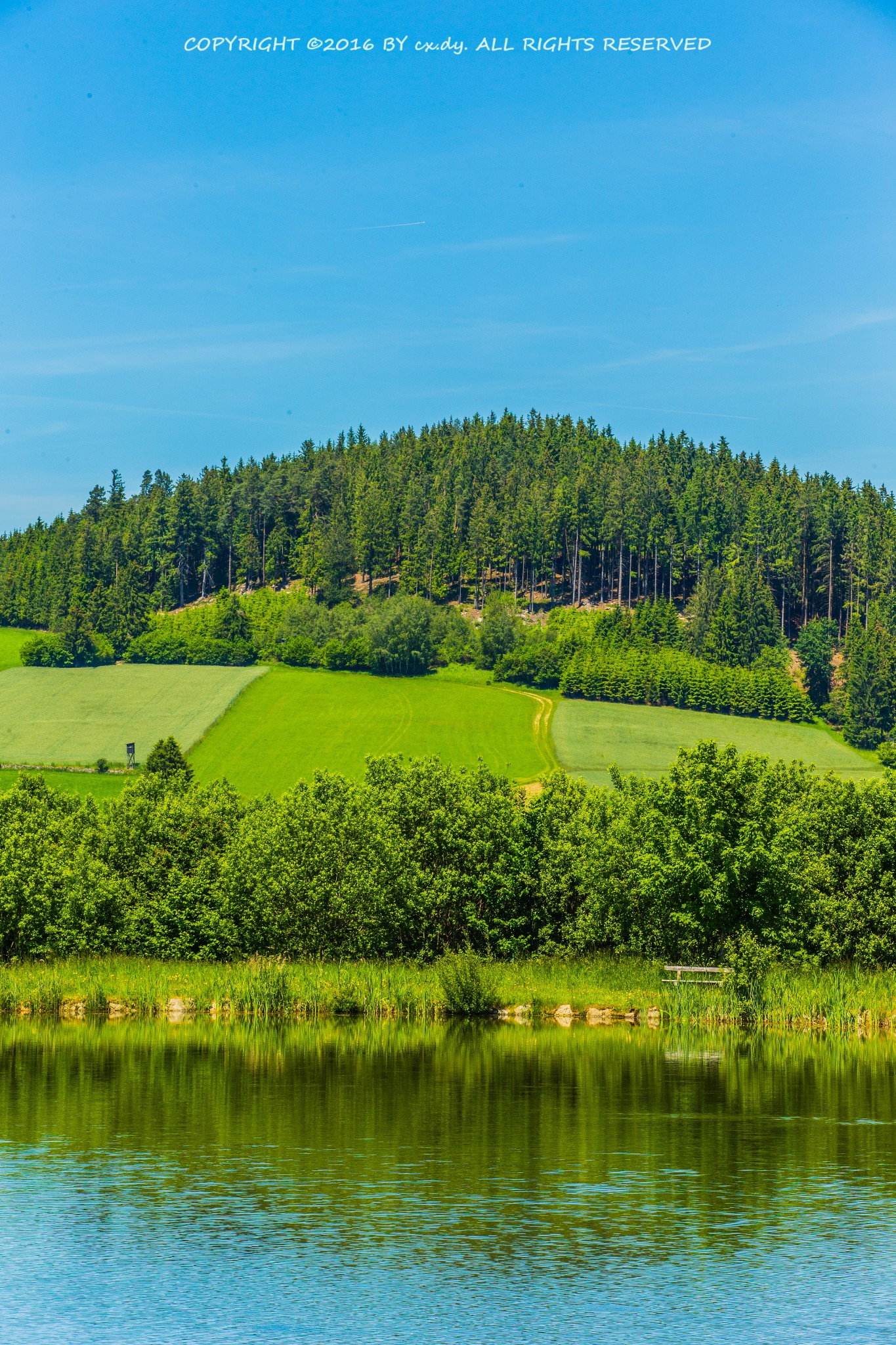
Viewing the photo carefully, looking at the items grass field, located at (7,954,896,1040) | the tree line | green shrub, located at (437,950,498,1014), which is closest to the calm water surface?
grass field, located at (7,954,896,1040)

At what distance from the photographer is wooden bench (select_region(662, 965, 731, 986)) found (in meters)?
64.4

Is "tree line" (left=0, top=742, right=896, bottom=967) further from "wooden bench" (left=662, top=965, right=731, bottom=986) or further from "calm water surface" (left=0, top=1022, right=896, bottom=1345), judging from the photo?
"calm water surface" (left=0, top=1022, right=896, bottom=1345)

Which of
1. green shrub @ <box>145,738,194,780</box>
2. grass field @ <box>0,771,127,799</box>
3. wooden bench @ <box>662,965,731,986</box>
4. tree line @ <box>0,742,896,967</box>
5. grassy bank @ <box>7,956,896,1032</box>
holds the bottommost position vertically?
grassy bank @ <box>7,956,896,1032</box>

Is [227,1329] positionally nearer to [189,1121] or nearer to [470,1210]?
[470,1210]

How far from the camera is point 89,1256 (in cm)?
2681

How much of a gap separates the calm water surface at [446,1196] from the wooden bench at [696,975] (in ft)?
37.0

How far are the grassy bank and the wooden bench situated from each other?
567 millimetres

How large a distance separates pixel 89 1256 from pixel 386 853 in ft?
163

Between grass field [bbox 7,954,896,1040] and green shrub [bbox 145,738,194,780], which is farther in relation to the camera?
green shrub [bbox 145,738,194,780]

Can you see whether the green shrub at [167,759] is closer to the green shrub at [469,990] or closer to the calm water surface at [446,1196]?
the green shrub at [469,990]

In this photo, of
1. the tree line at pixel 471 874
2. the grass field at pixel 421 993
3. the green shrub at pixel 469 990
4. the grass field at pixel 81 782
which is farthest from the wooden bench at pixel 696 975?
the grass field at pixel 81 782

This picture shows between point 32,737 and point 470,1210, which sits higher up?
point 32,737

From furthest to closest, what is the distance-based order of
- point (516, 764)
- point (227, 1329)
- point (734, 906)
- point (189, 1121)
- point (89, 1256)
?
point (516, 764) < point (734, 906) < point (189, 1121) < point (89, 1256) < point (227, 1329)

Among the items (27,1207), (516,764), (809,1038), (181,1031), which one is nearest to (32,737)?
(516,764)
